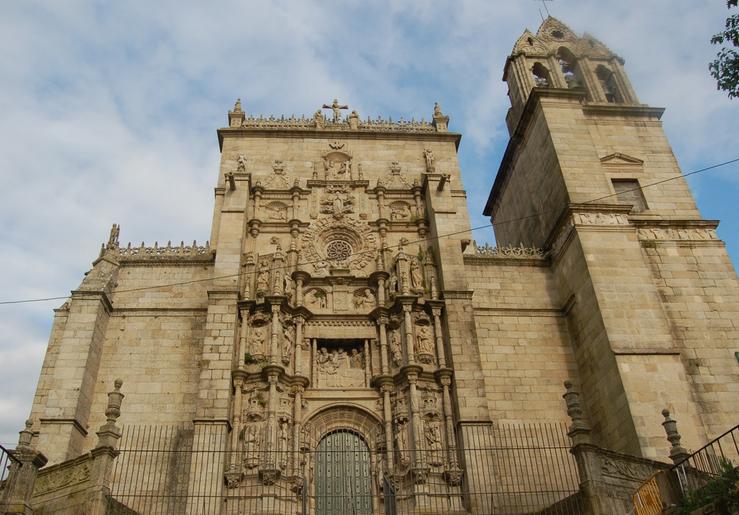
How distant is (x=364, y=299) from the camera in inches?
691

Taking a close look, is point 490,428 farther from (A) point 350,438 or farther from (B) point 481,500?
(A) point 350,438

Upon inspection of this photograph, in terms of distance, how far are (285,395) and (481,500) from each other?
5.17 m

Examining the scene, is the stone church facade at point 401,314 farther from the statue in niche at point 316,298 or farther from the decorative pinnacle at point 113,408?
the decorative pinnacle at point 113,408

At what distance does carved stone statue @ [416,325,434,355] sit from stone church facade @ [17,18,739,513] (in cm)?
6

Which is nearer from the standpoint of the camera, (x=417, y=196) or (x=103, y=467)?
(x=103, y=467)

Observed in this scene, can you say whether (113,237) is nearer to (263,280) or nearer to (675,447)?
(263,280)

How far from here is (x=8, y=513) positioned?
9992mm

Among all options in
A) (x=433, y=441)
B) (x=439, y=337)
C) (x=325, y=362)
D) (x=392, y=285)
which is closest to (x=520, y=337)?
(x=439, y=337)

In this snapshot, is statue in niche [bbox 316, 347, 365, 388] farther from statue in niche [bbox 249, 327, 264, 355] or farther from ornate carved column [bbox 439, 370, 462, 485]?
ornate carved column [bbox 439, 370, 462, 485]

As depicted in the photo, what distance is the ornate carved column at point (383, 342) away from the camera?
16047 mm

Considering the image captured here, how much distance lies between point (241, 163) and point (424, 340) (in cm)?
795

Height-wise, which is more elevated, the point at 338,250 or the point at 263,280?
the point at 338,250

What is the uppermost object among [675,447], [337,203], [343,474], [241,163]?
[241,163]

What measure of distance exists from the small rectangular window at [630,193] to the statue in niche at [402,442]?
9.47m
